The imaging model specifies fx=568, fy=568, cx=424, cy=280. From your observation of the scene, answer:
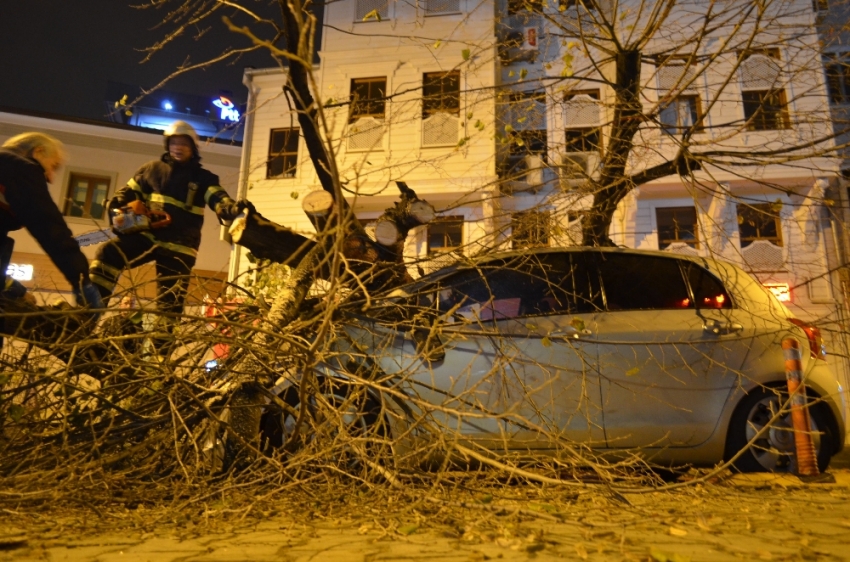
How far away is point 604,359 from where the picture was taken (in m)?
3.78

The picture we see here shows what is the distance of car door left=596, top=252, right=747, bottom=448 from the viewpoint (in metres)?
3.73

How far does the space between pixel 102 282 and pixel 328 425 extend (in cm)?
272

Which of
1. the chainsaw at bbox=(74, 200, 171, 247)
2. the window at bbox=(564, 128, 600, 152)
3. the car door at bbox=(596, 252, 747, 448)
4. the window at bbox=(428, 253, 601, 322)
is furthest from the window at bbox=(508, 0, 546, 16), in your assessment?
the chainsaw at bbox=(74, 200, 171, 247)

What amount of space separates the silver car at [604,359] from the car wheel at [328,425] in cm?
3

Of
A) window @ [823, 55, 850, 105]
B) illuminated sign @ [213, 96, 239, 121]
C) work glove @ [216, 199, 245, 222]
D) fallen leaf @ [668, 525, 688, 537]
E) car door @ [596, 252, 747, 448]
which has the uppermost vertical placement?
illuminated sign @ [213, 96, 239, 121]

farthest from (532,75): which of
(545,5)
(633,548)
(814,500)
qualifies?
(633,548)

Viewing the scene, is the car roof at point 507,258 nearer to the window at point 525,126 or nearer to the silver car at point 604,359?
the silver car at point 604,359

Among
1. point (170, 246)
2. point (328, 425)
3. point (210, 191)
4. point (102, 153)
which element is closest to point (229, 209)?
point (210, 191)

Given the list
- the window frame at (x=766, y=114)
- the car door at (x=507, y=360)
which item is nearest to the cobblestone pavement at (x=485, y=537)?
the car door at (x=507, y=360)

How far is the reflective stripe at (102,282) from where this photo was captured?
15.3ft

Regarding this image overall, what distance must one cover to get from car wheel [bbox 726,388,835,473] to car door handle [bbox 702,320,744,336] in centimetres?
44

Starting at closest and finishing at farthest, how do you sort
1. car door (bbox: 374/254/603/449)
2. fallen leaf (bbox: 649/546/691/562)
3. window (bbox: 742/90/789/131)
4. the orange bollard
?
fallen leaf (bbox: 649/546/691/562) → car door (bbox: 374/254/603/449) → the orange bollard → window (bbox: 742/90/789/131)

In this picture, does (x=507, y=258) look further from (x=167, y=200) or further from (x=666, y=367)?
(x=167, y=200)

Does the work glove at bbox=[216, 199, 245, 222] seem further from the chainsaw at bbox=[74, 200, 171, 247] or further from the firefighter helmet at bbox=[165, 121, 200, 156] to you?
the firefighter helmet at bbox=[165, 121, 200, 156]
